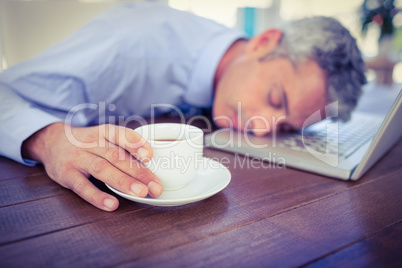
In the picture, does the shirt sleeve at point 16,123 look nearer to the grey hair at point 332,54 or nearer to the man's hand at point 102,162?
the man's hand at point 102,162

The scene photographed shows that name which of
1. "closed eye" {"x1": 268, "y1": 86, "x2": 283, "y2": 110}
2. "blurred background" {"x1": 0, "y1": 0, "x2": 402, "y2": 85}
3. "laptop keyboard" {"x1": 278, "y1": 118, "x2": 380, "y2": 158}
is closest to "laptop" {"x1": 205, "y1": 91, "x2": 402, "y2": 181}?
"laptop keyboard" {"x1": 278, "y1": 118, "x2": 380, "y2": 158}

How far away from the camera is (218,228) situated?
0.41 m

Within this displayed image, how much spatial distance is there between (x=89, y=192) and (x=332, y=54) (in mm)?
965

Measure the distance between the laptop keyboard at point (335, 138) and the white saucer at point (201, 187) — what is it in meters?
0.26

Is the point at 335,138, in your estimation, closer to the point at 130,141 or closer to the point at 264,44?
the point at 264,44

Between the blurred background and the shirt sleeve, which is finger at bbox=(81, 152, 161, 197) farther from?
the blurred background

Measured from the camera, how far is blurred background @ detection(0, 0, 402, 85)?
140cm

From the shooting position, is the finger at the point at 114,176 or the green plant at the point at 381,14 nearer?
the finger at the point at 114,176

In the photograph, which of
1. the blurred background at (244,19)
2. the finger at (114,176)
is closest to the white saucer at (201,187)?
the finger at (114,176)

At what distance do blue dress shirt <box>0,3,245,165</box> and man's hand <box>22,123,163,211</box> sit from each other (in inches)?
4.7

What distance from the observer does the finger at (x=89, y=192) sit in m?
0.45

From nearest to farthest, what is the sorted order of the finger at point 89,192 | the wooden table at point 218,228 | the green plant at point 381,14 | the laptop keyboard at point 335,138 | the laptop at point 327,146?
the wooden table at point 218,228 → the finger at point 89,192 → the laptop at point 327,146 → the laptop keyboard at point 335,138 → the green plant at point 381,14

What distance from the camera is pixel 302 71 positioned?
1.05 m

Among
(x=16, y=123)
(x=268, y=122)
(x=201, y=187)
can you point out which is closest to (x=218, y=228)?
(x=201, y=187)
